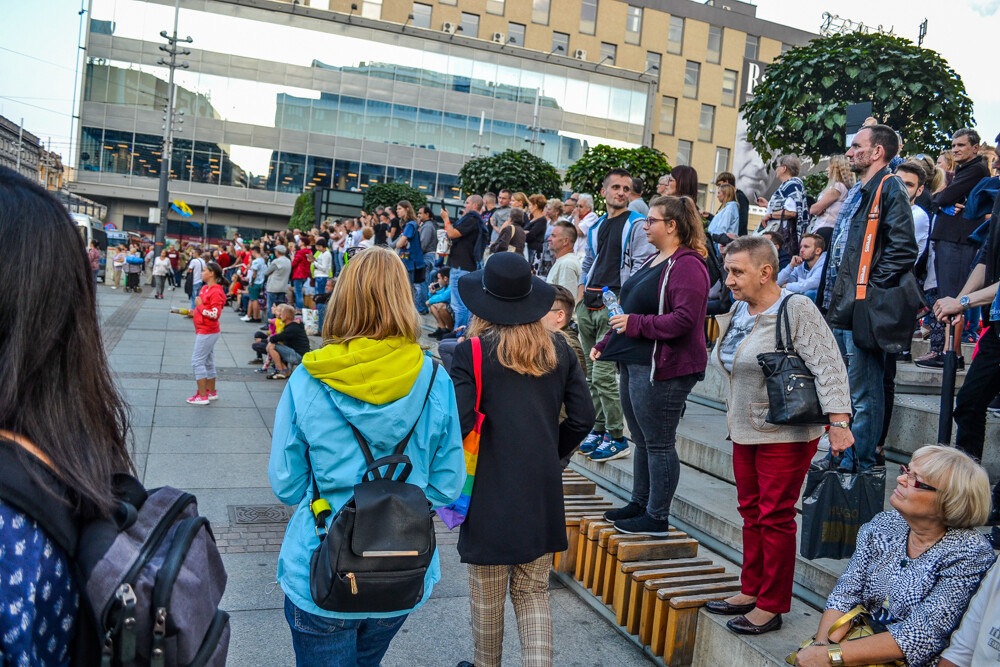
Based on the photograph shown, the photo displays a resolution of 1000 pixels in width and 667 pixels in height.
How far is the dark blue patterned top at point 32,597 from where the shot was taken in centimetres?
120

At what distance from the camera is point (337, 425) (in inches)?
105

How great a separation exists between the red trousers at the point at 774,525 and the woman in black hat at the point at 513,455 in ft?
3.08

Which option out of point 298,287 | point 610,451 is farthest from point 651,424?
point 298,287

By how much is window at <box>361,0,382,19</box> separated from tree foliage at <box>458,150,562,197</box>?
36.4 meters

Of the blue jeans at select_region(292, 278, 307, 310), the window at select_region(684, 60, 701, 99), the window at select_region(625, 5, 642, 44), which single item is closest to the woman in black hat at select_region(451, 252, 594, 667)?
the blue jeans at select_region(292, 278, 307, 310)

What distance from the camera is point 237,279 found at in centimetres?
2412

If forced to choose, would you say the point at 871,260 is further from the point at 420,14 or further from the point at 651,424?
the point at 420,14

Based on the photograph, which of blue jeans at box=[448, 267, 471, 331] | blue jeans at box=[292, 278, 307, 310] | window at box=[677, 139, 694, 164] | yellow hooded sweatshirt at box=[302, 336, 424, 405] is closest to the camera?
yellow hooded sweatshirt at box=[302, 336, 424, 405]

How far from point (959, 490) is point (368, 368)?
7.19 ft

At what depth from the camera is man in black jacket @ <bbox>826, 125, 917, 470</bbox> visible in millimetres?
4301

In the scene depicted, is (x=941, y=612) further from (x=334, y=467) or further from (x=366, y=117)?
(x=366, y=117)

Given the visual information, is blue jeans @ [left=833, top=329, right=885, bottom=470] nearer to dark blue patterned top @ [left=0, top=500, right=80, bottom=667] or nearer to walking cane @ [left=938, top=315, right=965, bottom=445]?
walking cane @ [left=938, top=315, right=965, bottom=445]

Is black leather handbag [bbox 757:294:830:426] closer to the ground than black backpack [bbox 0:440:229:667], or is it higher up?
higher up

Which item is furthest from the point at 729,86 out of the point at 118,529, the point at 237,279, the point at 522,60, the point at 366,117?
the point at 118,529
